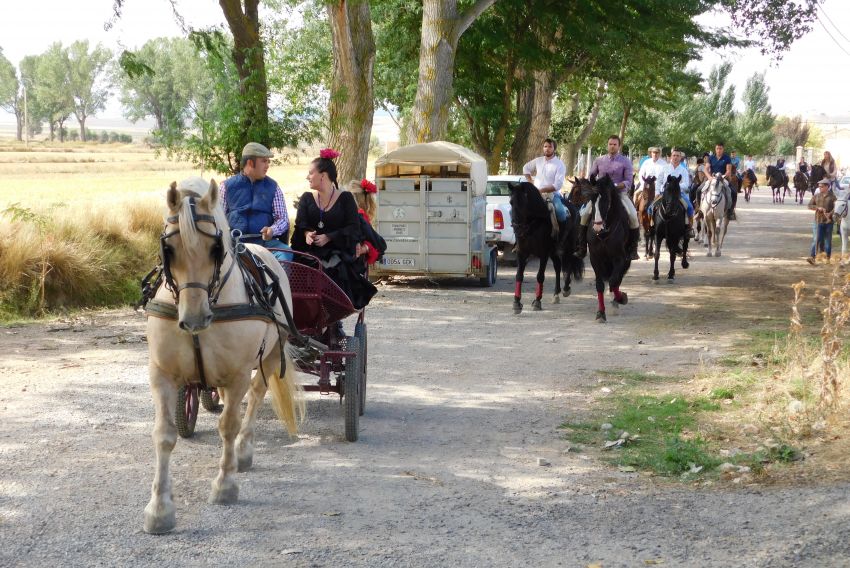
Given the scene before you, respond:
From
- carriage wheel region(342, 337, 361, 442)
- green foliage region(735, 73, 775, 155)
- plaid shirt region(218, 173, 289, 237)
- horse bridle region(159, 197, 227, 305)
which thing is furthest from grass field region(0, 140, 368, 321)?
green foliage region(735, 73, 775, 155)

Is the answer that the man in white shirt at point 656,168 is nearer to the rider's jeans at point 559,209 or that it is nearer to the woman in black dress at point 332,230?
the rider's jeans at point 559,209

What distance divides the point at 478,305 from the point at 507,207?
5950 millimetres

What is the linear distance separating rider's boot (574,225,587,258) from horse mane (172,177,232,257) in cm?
1095

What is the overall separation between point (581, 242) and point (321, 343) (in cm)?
908

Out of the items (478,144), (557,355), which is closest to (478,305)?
(557,355)

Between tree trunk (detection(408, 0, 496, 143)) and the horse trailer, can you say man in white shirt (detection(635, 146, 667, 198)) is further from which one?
the horse trailer

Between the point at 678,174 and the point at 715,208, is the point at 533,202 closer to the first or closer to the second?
the point at 678,174

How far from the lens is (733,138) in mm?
90062

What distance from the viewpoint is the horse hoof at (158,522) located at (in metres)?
6.03

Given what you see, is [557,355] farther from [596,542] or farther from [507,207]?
[507,207]

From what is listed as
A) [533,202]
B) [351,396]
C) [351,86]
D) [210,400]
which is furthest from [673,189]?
[351,396]

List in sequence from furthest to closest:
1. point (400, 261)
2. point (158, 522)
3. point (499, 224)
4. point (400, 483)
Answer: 1. point (499, 224)
2. point (400, 261)
3. point (400, 483)
4. point (158, 522)

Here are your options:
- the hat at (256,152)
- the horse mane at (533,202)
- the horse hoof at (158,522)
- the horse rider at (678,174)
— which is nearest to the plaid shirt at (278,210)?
the hat at (256,152)

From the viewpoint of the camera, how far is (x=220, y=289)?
641cm
